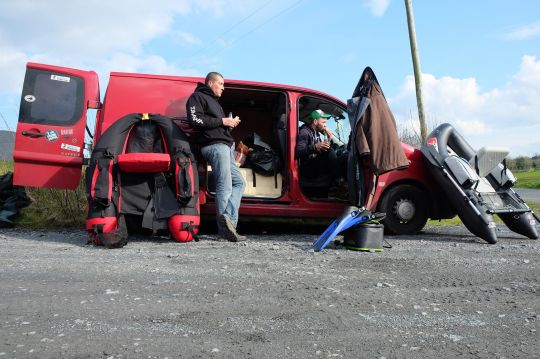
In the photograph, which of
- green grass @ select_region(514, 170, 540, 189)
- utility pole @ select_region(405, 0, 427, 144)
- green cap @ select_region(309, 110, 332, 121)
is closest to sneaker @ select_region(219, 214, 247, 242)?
green cap @ select_region(309, 110, 332, 121)

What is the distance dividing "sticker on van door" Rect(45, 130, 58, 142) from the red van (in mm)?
11

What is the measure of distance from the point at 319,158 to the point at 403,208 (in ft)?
4.19

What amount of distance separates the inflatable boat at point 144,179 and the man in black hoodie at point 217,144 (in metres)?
0.25

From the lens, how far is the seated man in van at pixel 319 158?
20.3 ft

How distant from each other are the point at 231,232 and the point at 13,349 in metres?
3.22

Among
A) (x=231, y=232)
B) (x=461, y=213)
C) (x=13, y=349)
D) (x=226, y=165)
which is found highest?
(x=226, y=165)

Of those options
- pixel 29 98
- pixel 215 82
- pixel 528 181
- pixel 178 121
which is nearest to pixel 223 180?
pixel 178 121

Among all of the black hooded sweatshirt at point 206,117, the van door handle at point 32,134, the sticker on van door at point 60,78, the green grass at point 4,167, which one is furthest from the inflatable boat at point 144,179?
the green grass at point 4,167

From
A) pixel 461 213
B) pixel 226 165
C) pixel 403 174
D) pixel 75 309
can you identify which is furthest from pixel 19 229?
pixel 461 213

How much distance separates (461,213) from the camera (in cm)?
566

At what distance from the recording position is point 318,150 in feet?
19.9

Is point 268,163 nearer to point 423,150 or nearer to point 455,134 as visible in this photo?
point 423,150

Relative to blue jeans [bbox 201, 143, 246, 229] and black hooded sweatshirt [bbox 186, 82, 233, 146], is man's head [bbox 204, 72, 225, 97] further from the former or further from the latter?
blue jeans [bbox 201, 143, 246, 229]

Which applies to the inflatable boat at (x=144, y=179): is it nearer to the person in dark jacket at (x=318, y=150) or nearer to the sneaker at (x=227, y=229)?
the sneaker at (x=227, y=229)
